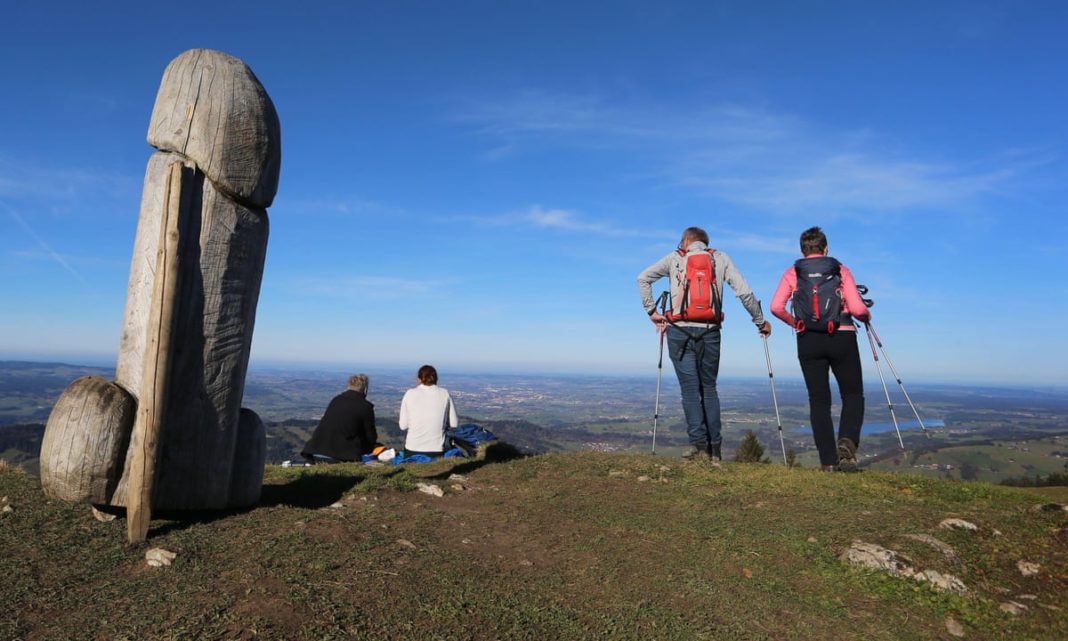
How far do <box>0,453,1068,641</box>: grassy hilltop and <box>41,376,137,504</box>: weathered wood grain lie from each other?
0.27 m

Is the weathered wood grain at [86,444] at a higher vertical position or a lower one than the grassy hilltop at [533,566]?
higher

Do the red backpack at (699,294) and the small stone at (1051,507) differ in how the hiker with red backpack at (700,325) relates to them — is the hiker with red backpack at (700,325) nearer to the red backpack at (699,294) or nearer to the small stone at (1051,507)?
the red backpack at (699,294)

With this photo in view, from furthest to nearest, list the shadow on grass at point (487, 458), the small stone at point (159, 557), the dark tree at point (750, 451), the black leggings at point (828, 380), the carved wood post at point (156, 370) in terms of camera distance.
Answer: the dark tree at point (750, 451)
the shadow on grass at point (487, 458)
the black leggings at point (828, 380)
the carved wood post at point (156, 370)
the small stone at point (159, 557)

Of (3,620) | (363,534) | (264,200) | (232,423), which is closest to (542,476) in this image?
(363,534)

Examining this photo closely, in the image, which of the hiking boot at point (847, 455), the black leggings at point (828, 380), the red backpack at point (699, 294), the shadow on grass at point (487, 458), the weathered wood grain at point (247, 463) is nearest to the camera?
the weathered wood grain at point (247, 463)

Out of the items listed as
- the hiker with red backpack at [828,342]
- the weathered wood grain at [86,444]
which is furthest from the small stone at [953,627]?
the weathered wood grain at [86,444]

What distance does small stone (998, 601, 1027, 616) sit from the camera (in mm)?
4840

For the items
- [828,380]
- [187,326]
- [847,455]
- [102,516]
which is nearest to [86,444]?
[102,516]

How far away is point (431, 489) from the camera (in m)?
7.18

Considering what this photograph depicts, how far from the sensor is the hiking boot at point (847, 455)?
8768 mm

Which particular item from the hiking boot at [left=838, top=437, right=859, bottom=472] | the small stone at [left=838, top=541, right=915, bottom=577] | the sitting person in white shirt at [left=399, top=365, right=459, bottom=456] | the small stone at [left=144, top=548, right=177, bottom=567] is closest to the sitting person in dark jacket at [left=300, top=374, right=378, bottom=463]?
the sitting person in white shirt at [left=399, top=365, right=459, bottom=456]

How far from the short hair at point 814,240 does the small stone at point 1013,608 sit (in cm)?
523

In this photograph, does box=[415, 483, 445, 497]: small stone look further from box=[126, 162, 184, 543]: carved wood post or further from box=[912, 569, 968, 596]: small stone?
box=[912, 569, 968, 596]: small stone

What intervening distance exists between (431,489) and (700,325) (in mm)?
4788
